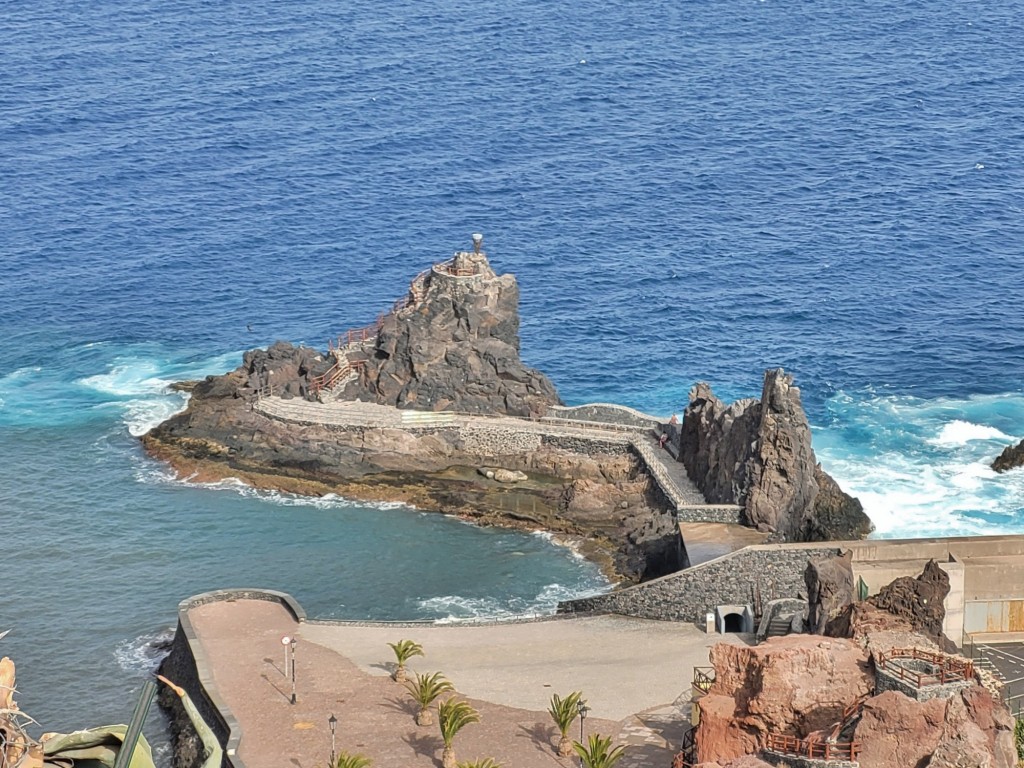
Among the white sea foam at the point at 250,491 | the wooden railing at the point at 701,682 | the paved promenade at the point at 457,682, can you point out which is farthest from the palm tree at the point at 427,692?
the white sea foam at the point at 250,491

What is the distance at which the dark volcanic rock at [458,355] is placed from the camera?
319 ft

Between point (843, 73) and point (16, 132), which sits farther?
point (843, 73)

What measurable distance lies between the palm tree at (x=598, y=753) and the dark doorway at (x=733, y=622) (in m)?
15.6

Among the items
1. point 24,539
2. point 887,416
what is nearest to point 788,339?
point 887,416

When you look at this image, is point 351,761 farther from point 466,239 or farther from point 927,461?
point 466,239

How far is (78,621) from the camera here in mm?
76375

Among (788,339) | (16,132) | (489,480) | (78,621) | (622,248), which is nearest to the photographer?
(78,621)

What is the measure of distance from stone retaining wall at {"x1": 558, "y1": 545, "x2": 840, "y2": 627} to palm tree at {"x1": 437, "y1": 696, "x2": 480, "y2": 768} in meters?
14.6

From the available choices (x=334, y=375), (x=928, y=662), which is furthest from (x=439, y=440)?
(x=928, y=662)

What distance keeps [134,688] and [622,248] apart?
67912 millimetres

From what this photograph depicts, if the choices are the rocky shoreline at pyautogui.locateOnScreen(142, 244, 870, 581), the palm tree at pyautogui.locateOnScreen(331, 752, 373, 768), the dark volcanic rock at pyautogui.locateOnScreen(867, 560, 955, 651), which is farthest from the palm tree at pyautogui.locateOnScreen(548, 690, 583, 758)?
the rocky shoreline at pyautogui.locateOnScreen(142, 244, 870, 581)

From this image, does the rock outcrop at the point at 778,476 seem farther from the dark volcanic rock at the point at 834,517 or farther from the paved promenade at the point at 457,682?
the paved promenade at the point at 457,682

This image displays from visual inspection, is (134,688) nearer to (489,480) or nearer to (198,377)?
(489,480)

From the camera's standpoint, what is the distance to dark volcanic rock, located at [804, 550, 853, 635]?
5919cm
